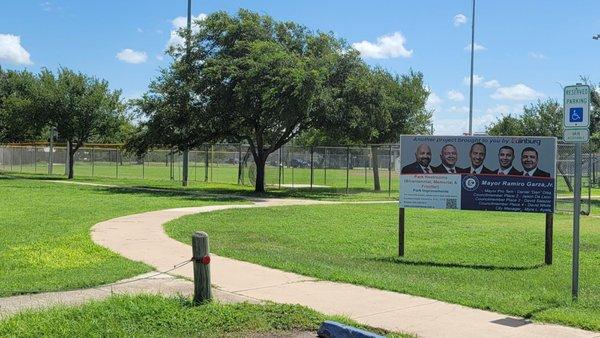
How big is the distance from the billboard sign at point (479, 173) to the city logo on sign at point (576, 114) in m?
3.52

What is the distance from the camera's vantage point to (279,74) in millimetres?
26000

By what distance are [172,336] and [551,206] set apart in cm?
764

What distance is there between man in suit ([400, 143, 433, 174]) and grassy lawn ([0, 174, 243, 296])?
5.13 metres

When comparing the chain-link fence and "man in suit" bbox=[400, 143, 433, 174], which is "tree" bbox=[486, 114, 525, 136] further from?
"man in suit" bbox=[400, 143, 433, 174]

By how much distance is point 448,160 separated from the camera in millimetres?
11984

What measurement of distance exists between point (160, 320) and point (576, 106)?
530cm

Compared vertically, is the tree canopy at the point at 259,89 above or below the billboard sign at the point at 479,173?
above

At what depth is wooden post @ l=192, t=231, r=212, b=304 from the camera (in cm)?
712

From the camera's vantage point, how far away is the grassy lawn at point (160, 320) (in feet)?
20.4

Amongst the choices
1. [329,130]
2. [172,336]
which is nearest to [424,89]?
[329,130]

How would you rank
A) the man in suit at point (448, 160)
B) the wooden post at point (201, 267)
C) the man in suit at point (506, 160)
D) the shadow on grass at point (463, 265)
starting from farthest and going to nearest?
the man in suit at point (448, 160)
the man in suit at point (506, 160)
the shadow on grass at point (463, 265)
the wooden post at point (201, 267)

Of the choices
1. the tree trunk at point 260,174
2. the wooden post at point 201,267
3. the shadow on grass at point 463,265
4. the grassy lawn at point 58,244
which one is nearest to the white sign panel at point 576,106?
the shadow on grass at point 463,265

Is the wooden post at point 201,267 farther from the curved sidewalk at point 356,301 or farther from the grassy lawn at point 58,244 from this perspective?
the grassy lawn at point 58,244

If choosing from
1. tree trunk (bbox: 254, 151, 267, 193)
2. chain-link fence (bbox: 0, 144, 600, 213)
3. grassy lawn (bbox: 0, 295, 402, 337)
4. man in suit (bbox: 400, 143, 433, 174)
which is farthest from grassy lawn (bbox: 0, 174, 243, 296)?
chain-link fence (bbox: 0, 144, 600, 213)
